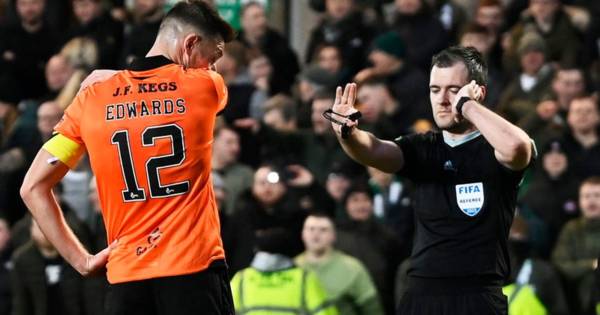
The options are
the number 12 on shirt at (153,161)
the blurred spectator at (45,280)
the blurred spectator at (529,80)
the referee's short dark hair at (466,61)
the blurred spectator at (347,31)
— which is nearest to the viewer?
the number 12 on shirt at (153,161)

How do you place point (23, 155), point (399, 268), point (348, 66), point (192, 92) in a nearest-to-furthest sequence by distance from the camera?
point (192, 92), point (399, 268), point (23, 155), point (348, 66)

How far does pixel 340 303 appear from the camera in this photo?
1044 centimetres

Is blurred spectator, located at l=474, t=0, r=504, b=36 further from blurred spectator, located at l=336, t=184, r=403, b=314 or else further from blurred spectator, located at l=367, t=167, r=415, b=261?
blurred spectator, located at l=336, t=184, r=403, b=314

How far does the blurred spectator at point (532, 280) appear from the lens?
10297mm

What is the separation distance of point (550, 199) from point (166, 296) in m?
6.01

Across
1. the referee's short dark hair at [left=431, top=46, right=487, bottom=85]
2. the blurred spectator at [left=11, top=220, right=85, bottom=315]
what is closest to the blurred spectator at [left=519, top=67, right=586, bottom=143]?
the blurred spectator at [left=11, top=220, right=85, bottom=315]

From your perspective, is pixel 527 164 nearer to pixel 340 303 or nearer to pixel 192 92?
pixel 192 92

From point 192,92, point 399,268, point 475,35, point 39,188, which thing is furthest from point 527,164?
point 475,35

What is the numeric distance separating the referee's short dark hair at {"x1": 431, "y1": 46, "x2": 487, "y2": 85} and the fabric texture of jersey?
3.63 ft

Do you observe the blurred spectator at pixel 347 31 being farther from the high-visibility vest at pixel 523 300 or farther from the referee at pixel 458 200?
the referee at pixel 458 200

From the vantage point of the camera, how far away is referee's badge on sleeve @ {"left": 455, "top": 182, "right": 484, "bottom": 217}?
6.43 meters

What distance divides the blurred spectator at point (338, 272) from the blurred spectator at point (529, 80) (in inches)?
100

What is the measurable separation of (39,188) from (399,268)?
16.6 ft

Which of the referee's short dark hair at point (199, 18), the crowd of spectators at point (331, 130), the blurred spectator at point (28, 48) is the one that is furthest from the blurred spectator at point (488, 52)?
the referee's short dark hair at point (199, 18)
